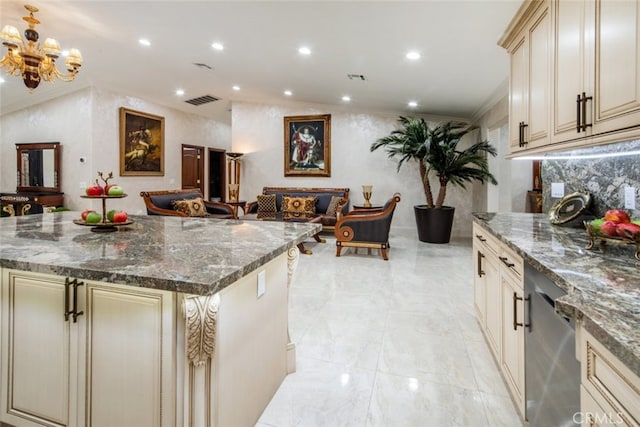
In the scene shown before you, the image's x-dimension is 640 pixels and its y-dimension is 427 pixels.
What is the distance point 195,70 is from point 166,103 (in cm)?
270

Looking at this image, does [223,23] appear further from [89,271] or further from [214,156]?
[214,156]

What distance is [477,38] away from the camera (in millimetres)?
3227

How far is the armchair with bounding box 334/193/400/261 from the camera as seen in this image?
15.8 ft

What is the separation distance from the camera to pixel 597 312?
0.80 meters

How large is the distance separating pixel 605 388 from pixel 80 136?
8157mm

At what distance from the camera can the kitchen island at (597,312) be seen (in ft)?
2.19

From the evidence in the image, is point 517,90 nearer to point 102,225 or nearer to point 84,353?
point 102,225

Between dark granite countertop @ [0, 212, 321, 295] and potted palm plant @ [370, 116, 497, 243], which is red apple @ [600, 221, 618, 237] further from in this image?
potted palm plant @ [370, 116, 497, 243]

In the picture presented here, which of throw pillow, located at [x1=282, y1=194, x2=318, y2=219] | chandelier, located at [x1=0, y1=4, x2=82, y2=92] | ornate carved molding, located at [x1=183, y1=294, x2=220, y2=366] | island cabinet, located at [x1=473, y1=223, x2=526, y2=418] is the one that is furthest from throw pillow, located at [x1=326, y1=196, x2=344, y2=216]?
ornate carved molding, located at [x1=183, y1=294, x2=220, y2=366]

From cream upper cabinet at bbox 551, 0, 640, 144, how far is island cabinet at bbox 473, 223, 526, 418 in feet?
2.21

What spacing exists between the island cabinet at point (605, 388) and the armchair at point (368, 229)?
3.93m

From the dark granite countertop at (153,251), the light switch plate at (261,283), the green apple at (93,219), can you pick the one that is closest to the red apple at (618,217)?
the dark granite countertop at (153,251)

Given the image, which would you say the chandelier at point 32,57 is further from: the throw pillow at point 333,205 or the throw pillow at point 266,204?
the throw pillow at point 333,205

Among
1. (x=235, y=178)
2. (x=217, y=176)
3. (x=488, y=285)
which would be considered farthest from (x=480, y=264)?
(x=217, y=176)
